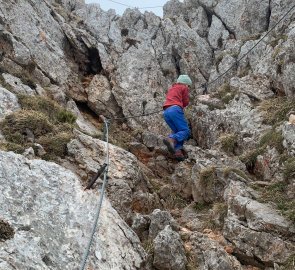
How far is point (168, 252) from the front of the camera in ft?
29.4

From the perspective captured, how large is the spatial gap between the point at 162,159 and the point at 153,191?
10.0 ft

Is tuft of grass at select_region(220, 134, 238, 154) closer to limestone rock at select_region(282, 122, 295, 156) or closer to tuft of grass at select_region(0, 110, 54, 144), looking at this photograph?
limestone rock at select_region(282, 122, 295, 156)

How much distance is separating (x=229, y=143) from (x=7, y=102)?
7.61 meters

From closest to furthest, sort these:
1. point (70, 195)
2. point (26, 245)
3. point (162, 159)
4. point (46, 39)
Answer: point (26, 245), point (70, 195), point (162, 159), point (46, 39)

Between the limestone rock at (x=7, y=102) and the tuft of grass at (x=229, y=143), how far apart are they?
280 inches

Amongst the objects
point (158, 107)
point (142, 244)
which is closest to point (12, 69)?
point (158, 107)

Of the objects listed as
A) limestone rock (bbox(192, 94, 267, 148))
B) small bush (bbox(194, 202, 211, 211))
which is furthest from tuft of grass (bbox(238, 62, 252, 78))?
small bush (bbox(194, 202, 211, 211))

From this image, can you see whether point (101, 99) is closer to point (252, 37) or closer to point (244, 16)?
point (252, 37)

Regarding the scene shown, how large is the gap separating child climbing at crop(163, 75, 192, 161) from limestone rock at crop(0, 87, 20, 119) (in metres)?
5.16

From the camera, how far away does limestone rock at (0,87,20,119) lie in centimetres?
1287

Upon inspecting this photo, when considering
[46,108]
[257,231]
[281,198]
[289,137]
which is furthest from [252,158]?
[46,108]

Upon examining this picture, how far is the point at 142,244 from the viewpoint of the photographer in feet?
31.4

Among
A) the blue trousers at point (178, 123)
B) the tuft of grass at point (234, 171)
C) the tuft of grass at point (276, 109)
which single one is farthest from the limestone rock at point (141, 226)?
the tuft of grass at point (276, 109)

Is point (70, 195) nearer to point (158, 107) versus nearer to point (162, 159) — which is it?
point (162, 159)
